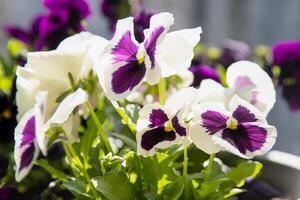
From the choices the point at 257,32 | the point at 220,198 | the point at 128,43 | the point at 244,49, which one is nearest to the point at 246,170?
the point at 220,198

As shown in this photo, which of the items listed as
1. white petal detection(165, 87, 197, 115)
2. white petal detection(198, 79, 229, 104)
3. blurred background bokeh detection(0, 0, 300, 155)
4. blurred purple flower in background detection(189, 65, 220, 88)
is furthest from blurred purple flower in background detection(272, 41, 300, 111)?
blurred background bokeh detection(0, 0, 300, 155)

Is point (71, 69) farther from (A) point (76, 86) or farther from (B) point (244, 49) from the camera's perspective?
(B) point (244, 49)

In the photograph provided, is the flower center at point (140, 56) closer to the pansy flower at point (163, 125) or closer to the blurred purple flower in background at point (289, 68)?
the pansy flower at point (163, 125)

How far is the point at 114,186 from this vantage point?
48cm

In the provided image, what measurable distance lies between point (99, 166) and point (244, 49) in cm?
33

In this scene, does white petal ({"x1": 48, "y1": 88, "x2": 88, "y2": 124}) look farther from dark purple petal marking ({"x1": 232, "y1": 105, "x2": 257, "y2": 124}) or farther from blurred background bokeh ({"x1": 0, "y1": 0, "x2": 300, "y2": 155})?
blurred background bokeh ({"x1": 0, "y1": 0, "x2": 300, "y2": 155})

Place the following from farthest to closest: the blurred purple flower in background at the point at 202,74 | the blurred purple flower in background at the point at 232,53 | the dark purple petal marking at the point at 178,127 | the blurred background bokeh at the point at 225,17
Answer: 1. the blurred background bokeh at the point at 225,17
2. the blurred purple flower in background at the point at 232,53
3. the blurred purple flower in background at the point at 202,74
4. the dark purple petal marking at the point at 178,127

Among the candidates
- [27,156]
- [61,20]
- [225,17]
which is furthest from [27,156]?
[225,17]

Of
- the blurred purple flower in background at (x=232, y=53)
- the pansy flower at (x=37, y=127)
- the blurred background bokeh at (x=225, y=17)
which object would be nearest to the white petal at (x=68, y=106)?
the pansy flower at (x=37, y=127)

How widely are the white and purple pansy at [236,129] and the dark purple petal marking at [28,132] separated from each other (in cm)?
13

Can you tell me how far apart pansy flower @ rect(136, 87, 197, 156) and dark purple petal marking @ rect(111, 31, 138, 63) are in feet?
0.14

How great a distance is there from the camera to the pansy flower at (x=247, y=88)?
527 mm

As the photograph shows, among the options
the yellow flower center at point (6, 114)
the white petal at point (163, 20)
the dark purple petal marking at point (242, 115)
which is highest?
the white petal at point (163, 20)

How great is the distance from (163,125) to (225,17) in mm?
1431
